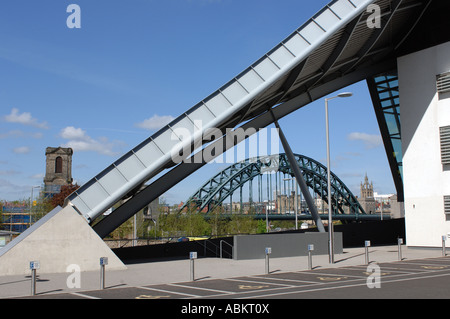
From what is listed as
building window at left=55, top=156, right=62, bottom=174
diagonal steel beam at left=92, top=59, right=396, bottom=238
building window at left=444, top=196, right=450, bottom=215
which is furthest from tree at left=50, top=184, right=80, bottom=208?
building window at left=444, top=196, right=450, bottom=215

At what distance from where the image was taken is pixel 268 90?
2727 centimetres

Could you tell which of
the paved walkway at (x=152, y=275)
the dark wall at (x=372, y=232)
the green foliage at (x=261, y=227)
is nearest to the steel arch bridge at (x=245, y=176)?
the green foliage at (x=261, y=227)

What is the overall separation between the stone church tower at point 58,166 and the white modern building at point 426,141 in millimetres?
123861

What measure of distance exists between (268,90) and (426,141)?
14.2 m

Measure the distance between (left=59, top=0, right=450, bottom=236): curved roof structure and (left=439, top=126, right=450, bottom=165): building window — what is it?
21.0 ft

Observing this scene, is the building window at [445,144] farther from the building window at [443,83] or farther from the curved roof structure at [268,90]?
the curved roof structure at [268,90]

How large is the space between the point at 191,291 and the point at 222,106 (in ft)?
38.3

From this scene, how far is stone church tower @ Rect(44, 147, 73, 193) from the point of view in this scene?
143875 mm

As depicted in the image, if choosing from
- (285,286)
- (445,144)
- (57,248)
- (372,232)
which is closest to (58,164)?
(372,232)

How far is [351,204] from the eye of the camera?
12725 cm

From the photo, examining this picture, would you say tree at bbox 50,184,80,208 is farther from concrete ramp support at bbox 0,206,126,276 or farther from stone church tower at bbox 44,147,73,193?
concrete ramp support at bbox 0,206,126,276

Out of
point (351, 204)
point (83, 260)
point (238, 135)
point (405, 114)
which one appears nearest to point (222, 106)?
point (238, 135)

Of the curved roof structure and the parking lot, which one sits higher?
the curved roof structure

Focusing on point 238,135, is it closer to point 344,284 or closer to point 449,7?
point 344,284
